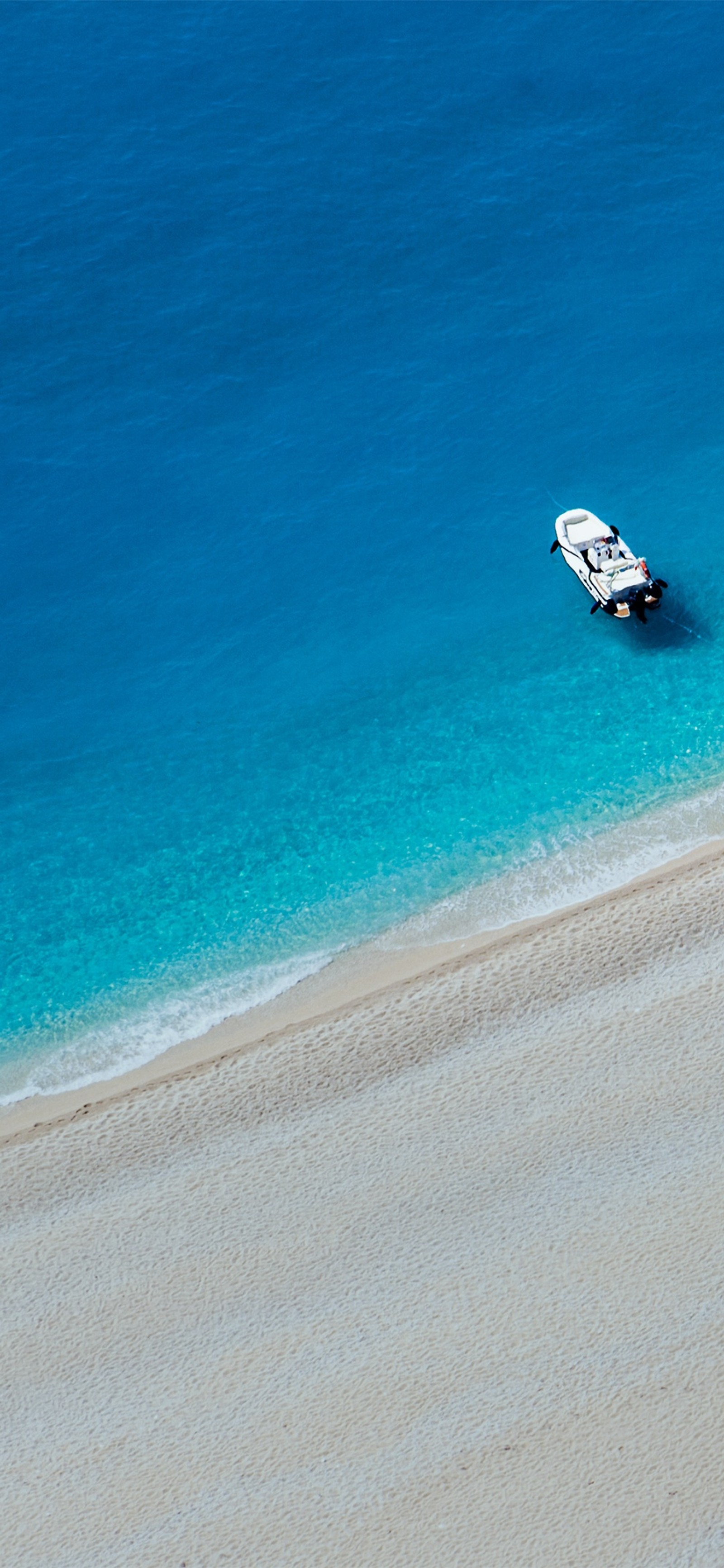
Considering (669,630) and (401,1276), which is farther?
(669,630)

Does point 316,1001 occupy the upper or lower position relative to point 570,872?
lower

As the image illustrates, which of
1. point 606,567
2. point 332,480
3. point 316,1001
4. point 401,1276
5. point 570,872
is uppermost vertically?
point 332,480

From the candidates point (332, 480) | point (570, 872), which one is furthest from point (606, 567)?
point (332, 480)

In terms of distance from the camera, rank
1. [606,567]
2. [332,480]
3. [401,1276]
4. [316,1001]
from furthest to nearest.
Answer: [332,480] < [606,567] < [316,1001] < [401,1276]

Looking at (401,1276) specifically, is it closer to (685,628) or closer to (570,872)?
(570,872)

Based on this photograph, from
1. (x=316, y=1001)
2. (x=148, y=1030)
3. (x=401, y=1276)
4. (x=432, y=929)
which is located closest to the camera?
(x=401, y=1276)

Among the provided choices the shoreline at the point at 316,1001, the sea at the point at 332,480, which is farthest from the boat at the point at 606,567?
the shoreline at the point at 316,1001

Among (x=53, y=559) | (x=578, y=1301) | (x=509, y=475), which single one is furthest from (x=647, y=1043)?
(x=53, y=559)
